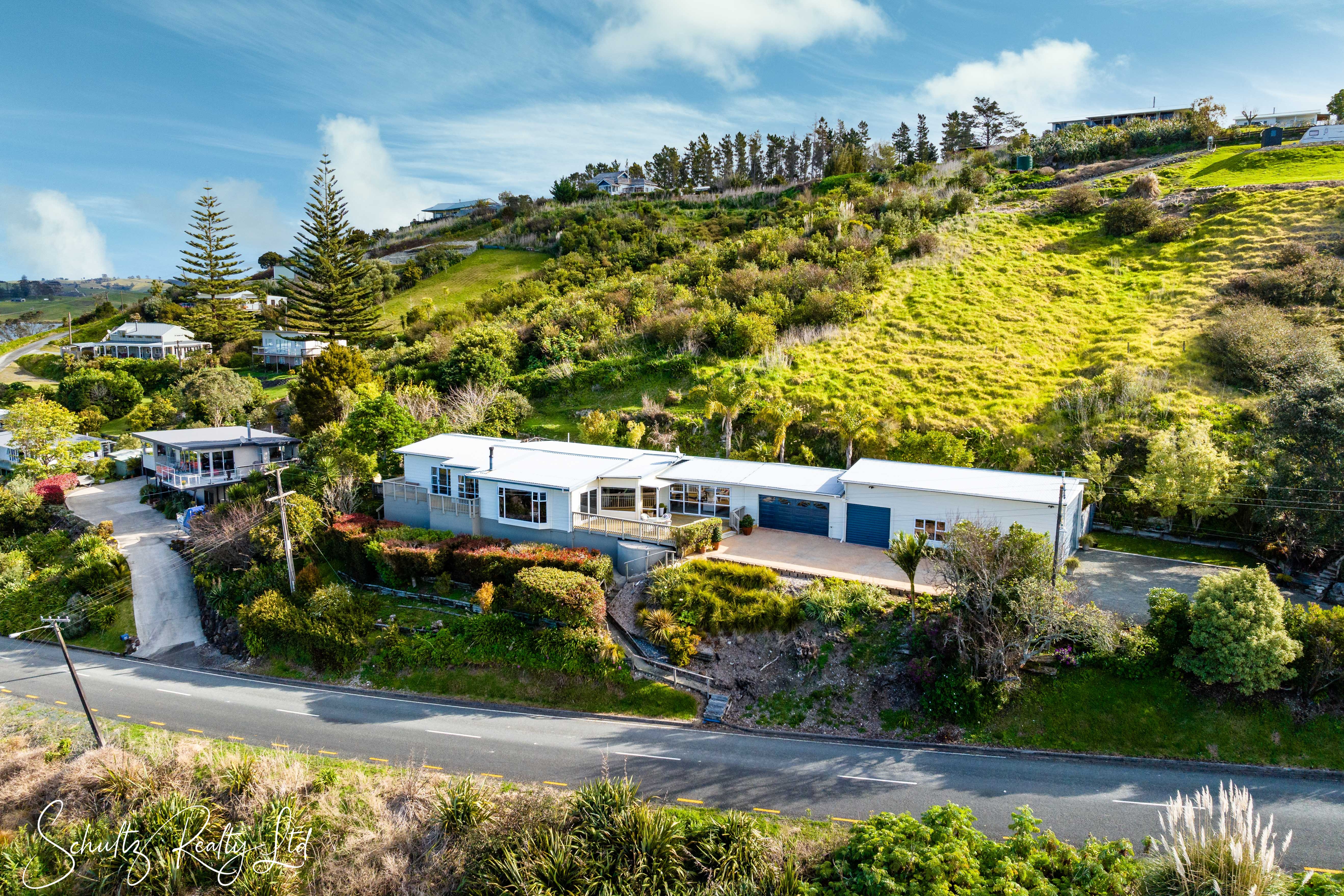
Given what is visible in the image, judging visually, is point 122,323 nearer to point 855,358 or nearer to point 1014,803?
point 855,358

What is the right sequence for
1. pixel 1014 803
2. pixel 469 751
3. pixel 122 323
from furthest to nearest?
pixel 122 323 → pixel 469 751 → pixel 1014 803

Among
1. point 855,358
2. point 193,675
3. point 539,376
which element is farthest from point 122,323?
point 855,358

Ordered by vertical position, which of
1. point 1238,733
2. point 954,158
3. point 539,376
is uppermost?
point 954,158

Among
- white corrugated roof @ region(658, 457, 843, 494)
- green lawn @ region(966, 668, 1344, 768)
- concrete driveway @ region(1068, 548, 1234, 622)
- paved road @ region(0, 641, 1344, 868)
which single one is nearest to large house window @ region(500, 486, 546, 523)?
white corrugated roof @ region(658, 457, 843, 494)

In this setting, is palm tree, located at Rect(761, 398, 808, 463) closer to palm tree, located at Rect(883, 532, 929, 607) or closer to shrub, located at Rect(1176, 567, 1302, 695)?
palm tree, located at Rect(883, 532, 929, 607)

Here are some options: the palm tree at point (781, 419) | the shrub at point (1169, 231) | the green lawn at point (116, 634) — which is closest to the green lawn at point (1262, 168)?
the shrub at point (1169, 231)

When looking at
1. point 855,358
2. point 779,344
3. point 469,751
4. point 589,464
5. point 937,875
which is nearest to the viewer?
point 937,875
